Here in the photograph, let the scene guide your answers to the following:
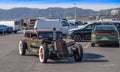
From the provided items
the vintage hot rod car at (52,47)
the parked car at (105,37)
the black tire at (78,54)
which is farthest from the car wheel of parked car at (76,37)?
the black tire at (78,54)

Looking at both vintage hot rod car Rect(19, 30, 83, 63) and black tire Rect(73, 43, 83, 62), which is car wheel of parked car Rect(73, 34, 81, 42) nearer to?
vintage hot rod car Rect(19, 30, 83, 63)

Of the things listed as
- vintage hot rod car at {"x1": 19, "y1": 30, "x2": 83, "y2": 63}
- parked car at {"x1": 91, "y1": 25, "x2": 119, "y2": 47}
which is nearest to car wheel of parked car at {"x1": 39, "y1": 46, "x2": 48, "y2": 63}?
vintage hot rod car at {"x1": 19, "y1": 30, "x2": 83, "y2": 63}

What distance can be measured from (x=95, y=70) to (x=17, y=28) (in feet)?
190

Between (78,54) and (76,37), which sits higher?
(78,54)

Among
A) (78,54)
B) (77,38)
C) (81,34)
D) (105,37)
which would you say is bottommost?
(77,38)

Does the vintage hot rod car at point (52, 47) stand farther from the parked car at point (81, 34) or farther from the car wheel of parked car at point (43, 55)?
the parked car at point (81, 34)

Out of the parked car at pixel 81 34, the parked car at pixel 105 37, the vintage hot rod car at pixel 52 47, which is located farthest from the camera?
the parked car at pixel 81 34

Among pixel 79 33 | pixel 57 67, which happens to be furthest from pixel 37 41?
pixel 79 33

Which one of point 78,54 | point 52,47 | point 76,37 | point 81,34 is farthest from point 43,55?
point 76,37

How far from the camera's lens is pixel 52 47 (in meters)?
16.9

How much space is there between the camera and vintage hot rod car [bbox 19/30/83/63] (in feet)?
54.8

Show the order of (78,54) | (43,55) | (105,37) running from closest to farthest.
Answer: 1. (43,55)
2. (78,54)
3. (105,37)

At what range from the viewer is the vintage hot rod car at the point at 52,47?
1670 centimetres

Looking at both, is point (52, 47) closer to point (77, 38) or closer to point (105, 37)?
point (105, 37)
